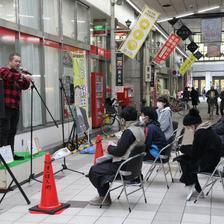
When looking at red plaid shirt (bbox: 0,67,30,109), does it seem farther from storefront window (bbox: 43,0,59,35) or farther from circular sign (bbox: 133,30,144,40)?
circular sign (bbox: 133,30,144,40)

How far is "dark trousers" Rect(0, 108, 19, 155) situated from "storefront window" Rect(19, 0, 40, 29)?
2.76 m

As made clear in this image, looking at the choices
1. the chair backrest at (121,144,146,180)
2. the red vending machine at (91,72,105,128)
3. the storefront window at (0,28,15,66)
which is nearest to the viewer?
the chair backrest at (121,144,146,180)

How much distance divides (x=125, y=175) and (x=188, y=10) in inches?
718

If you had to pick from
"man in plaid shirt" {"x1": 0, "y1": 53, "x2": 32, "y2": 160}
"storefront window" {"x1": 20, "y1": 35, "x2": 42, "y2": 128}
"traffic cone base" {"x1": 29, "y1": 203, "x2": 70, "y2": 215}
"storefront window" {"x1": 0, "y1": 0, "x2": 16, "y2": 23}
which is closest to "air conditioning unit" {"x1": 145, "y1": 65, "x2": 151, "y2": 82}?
"storefront window" {"x1": 20, "y1": 35, "x2": 42, "y2": 128}

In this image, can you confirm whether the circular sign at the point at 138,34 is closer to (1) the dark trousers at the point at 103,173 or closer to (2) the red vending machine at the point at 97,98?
(2) the red vending machine at the point at 97,98

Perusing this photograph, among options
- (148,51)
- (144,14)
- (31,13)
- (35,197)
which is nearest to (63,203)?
(35,197)

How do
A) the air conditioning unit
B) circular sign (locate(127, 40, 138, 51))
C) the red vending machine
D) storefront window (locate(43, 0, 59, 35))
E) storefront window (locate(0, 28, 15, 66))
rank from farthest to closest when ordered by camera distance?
the air conditioning unit
the red vending machine
circular sign (locate(127, 40, 138, 51))
storefront window (locate(43, 0, 59, 35))
storefront window (locate(0, 28, 15, 66))

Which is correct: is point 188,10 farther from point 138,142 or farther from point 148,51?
point 138,142

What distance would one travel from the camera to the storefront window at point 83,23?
12000 mm

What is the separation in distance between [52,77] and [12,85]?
3833 millimetres

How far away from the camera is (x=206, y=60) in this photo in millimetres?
48781

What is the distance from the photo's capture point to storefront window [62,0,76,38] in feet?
35.5

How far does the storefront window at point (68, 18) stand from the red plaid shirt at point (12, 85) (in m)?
4.82

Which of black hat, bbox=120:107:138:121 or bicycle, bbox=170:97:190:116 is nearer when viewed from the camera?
black hat, bbox=120:107:138:121
